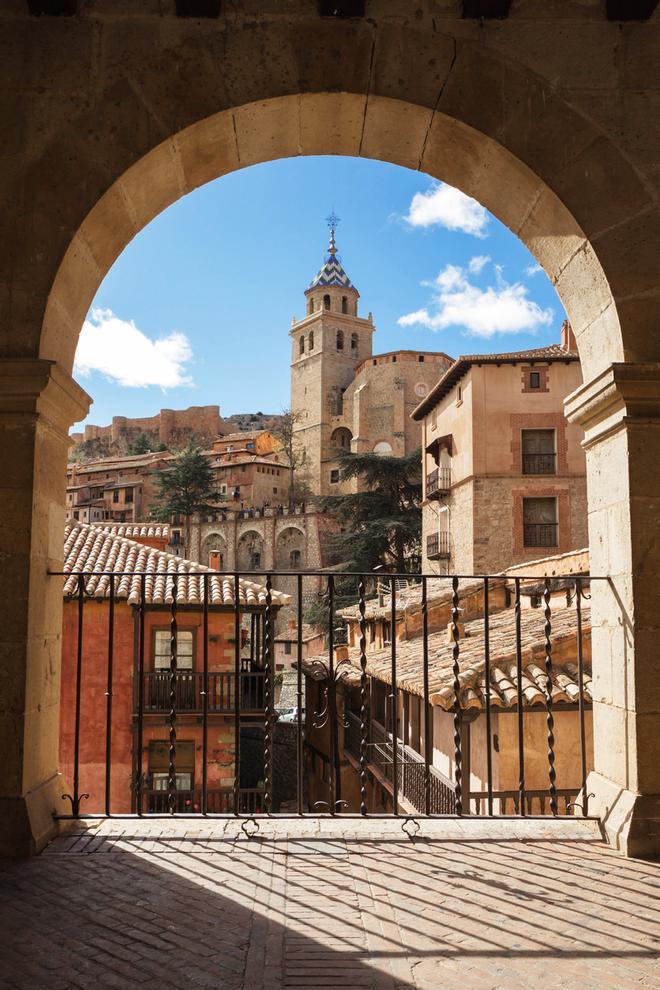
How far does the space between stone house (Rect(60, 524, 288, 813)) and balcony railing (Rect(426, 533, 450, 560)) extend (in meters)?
12.7

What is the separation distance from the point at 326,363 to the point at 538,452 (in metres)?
42.9

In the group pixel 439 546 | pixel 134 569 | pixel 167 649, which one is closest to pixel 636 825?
pixel 134 569

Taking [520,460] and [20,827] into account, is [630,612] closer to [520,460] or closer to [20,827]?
[20,827]

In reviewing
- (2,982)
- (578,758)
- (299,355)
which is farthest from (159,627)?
(299,355)

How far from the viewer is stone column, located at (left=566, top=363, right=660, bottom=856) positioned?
3174mm

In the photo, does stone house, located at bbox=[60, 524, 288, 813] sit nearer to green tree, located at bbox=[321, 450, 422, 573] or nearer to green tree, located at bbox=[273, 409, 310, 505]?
green tree, located at bbox=[321, 450, 422, 573]

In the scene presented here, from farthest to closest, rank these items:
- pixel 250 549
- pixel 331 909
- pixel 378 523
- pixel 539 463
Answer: pixel 250 549 → pixel 378 523 → pixel 539 463 → pixel 331 909

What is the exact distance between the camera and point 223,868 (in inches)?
118

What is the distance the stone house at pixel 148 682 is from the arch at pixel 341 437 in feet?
160

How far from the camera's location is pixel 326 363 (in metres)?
→ 65.9

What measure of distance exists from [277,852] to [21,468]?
1924 mm

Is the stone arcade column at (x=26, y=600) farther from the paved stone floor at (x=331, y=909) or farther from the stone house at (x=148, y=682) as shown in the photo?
the stone house at (x=148, y=682)

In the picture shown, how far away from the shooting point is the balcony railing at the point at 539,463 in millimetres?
24500

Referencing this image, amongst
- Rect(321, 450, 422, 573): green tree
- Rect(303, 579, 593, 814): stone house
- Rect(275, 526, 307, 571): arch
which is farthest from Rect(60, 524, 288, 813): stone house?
Rect(275, 526, 307, 571): arch
